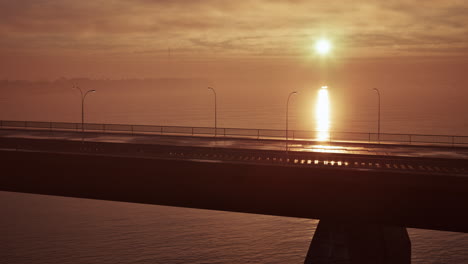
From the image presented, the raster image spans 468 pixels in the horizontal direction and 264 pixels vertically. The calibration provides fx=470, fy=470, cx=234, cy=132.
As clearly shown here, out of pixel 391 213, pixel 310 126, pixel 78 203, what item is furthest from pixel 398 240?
pixel 310 126

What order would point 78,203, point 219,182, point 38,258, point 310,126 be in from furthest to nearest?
point 310,126
point 78,203
point 38,258
point 219,182

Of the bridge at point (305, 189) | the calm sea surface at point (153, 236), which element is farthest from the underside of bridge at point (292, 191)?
the calm sea surface at point (153, 236)

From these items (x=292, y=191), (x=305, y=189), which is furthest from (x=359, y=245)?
(x=292, y=191)

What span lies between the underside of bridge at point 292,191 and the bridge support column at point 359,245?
0.07m

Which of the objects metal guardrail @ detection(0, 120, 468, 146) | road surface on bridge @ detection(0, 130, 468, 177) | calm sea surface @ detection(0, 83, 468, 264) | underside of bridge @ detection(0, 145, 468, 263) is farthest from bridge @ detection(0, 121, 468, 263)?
metal guardrail @ detection(0, 120, 468, 146)

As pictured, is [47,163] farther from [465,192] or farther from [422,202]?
[465,192]

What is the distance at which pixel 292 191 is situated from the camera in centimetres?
3056

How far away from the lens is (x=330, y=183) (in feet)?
96.5

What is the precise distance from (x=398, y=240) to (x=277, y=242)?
2307cm

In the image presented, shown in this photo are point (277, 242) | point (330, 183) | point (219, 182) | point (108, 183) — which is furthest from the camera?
point (277, 242)

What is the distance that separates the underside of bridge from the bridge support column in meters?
0.07

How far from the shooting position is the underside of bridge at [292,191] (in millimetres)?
27625

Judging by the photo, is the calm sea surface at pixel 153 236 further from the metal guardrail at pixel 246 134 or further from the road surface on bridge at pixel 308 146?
the metal guardrail at pixel 246 134

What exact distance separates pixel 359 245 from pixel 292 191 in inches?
275
